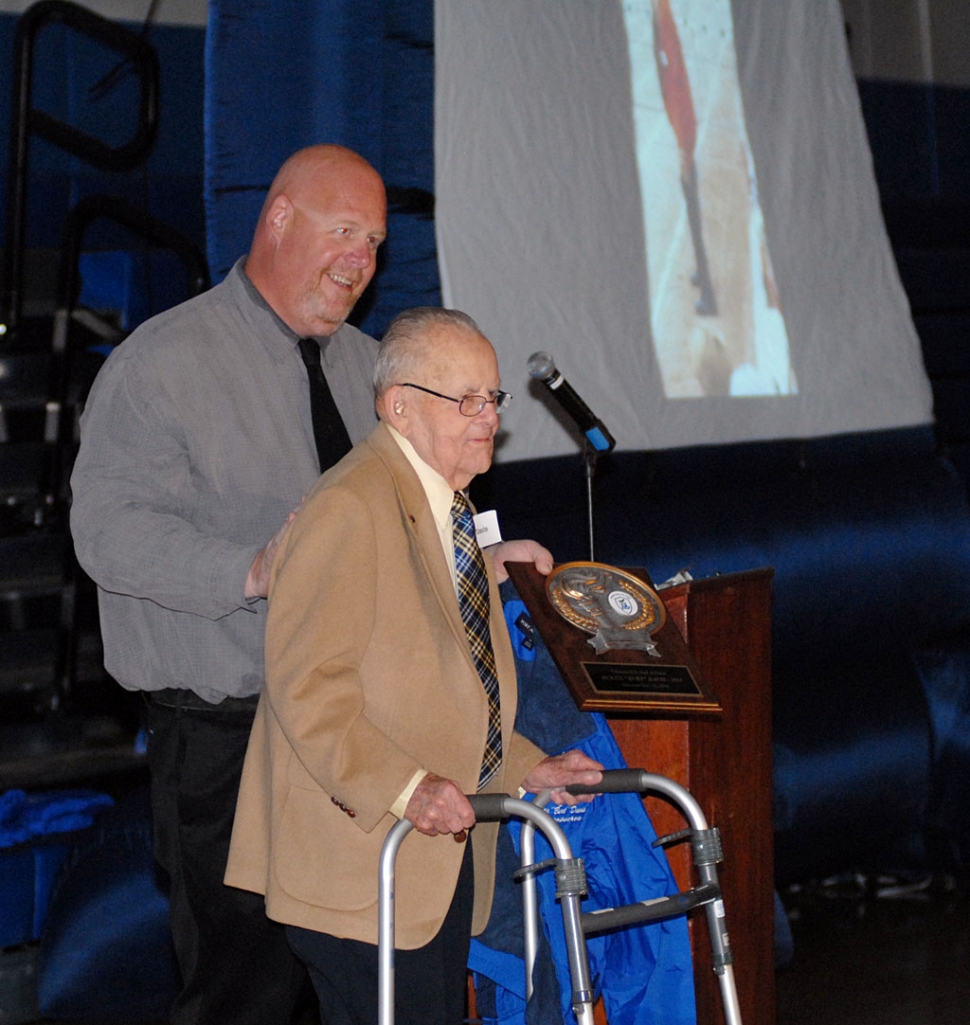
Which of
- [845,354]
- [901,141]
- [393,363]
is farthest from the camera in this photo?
[901,141]

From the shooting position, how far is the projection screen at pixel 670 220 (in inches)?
134

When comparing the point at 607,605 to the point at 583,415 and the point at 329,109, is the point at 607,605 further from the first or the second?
the point at 329,109

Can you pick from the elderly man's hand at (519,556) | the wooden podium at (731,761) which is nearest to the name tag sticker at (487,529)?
the elderly man's hand at (519,556)

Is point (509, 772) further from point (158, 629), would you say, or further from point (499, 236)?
point (499, 236)

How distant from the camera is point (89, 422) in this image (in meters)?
2.18

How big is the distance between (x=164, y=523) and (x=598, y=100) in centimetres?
220

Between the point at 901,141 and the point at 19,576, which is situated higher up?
the point at 901,141

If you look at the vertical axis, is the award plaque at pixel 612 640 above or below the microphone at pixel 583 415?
below


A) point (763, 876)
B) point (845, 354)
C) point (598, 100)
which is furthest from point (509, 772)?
point (845, 354)

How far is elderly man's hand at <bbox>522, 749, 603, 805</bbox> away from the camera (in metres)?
1.96

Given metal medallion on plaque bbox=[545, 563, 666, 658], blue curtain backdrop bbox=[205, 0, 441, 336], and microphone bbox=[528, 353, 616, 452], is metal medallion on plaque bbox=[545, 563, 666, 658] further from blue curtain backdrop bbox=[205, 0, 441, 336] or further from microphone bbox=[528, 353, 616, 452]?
blue curtain backdrop bbox=[205, 0, 441, 336]

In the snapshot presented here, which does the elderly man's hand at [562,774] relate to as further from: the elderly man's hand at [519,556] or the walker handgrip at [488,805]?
the elderly man's hand at [519,556]

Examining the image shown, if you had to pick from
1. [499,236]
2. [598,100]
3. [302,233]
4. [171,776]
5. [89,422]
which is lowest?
[171,776]

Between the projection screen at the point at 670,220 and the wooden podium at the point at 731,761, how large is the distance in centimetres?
88
